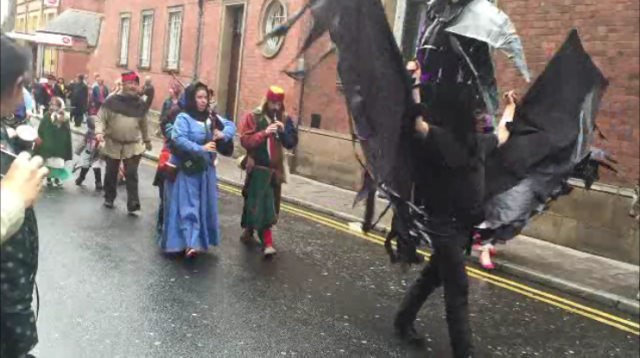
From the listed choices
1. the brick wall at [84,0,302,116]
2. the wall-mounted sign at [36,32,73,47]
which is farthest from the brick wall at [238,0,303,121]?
the wall-mounted sign at [36,32,73,47]

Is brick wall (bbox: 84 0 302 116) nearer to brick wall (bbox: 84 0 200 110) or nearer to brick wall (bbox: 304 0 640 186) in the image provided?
brick wall (bbox: 84 0 200 110)

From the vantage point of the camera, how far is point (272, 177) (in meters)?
6.98

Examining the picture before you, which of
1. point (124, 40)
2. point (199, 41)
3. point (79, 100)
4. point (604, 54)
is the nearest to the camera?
point (604, 54)

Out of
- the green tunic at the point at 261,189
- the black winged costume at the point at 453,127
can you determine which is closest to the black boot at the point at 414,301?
the black winged costume at the point at 453,127

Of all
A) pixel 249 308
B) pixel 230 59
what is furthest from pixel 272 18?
pixel 249 308

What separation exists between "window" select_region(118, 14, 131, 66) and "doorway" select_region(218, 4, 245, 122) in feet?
27.9

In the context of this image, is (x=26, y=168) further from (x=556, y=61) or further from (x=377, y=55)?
(x=556, y=61)

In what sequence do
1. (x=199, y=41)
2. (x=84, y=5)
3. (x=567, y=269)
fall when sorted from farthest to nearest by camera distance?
(x=84, y=5)
(x=199, y=41)
(x=567, y=269)

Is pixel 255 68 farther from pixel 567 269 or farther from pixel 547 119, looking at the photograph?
pixel 547 119

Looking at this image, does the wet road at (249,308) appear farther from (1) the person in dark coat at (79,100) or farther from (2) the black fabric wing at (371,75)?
(1) the person in dark coat at (79,100)

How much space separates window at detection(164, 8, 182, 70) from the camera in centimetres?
2081

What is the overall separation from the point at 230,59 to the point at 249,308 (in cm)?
1435

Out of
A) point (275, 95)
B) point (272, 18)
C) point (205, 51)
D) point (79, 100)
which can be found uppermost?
point (272, 18)

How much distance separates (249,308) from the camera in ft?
16.7
